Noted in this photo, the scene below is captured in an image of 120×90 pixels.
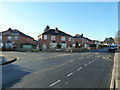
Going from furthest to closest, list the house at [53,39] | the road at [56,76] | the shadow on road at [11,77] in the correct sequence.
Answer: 1. the house at [53,39]
2. the shadow on road at [11,77]
3. the road at [56,76]

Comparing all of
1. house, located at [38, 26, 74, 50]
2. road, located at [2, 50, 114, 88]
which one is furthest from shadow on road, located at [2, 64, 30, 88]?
house, located at [38, 26, 74, 50]

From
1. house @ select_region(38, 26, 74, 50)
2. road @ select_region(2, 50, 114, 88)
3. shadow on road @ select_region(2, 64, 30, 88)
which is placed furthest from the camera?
house @ select_region(38, 26, 74, 50)

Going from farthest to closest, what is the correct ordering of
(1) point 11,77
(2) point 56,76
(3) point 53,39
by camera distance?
(3) point 53,39 < (2) point 56,76 < (1) point 11,77

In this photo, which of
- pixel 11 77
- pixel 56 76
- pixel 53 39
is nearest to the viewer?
pixel 11 77

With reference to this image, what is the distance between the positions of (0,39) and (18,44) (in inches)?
301

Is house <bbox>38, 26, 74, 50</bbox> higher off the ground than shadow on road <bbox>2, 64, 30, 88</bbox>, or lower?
higher

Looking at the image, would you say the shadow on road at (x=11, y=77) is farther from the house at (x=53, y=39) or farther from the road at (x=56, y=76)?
the house at (x=53, y=39)

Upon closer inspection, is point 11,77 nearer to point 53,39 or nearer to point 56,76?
point 56,76

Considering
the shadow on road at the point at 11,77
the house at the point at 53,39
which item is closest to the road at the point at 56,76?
the shadow on road at the point at 11,77

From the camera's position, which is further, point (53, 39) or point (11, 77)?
point (53, 39)

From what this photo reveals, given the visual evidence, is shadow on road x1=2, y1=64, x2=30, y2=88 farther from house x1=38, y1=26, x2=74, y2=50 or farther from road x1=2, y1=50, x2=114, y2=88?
house x1=38, y1=26, x2=74, y2=50

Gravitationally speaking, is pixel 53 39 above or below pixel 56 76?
above

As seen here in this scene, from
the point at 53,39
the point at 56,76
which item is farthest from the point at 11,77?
the point at 53,39

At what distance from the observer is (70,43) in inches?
2302
